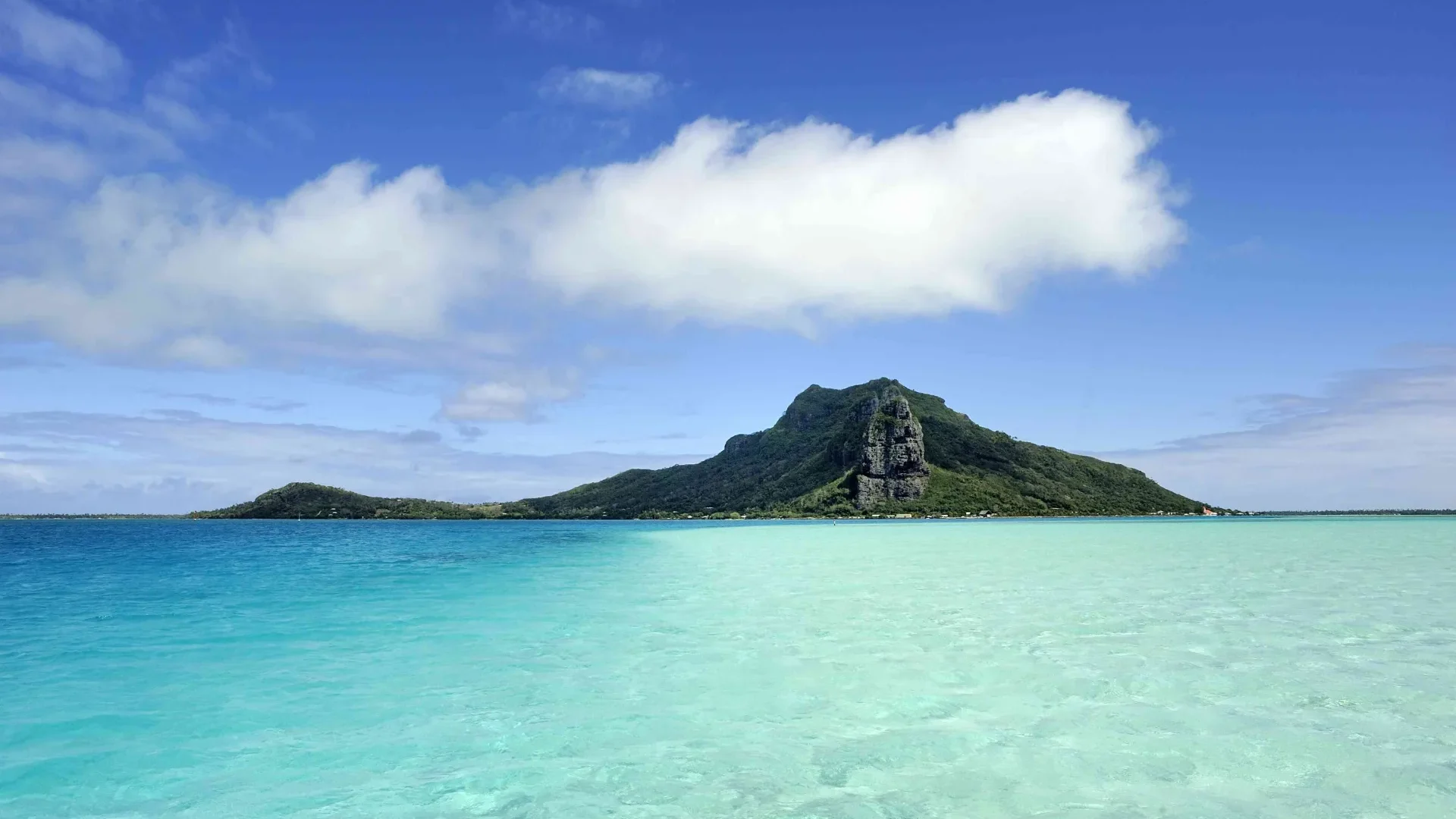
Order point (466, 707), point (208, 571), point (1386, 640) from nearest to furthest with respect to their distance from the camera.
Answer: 1. point (466, 707)
2. point (1386, 640)
3. point (208, 571)

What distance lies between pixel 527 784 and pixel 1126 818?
5440 millimetres

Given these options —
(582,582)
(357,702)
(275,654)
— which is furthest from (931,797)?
(582,582)

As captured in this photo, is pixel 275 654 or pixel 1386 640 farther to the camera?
pixel 275 654

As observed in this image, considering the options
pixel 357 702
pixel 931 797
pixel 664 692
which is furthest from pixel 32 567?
pixel 931 797

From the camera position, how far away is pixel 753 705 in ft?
34.4

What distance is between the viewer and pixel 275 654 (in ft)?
51.0

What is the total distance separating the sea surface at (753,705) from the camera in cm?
740

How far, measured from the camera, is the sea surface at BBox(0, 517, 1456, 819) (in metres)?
7.40

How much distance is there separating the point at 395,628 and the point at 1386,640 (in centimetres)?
2029

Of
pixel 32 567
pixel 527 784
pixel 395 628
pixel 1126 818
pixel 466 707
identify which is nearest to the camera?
pixel 1126 818

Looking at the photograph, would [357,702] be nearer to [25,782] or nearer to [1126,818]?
[25,782]

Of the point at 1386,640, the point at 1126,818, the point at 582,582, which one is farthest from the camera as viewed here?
the point at 582,582

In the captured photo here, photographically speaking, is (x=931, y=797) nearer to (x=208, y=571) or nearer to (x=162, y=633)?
(x=162, y=633)

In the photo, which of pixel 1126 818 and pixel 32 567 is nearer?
pixel 1126 818
